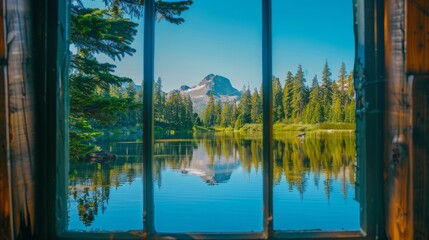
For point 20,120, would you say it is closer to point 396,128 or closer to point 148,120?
point 148,120

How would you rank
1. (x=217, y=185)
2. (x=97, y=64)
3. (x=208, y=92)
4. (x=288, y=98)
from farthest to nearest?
1. (x=208, y=92)
2. (x=217, y=185)
3. (x=288, y=98)
4. (x=97, y=64)

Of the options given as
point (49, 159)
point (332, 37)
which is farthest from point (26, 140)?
point (332, 37)

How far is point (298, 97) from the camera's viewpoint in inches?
694

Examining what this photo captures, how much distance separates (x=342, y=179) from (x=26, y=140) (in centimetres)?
2107

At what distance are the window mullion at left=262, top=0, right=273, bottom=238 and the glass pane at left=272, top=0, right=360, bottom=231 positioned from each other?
34.1ft

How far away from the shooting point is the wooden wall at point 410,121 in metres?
0.78

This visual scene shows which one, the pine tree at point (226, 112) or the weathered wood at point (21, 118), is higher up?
the pine tree at point (226, 112)

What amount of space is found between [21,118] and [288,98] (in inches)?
673

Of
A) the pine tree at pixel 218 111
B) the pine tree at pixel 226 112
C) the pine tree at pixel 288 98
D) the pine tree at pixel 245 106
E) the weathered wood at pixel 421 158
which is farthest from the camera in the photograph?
the pine tree at pixel 218 111

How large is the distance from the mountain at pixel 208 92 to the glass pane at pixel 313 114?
3.74 m

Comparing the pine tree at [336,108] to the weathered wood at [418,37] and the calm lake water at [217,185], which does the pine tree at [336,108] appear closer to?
the calm lake water at [217,185]

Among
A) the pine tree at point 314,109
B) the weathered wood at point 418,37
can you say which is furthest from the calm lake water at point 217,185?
the weathered wood at point 418,37

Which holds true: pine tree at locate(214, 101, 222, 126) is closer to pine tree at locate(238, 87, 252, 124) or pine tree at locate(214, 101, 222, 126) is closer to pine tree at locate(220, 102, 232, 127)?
pine tree at locate(220, 102, 232, 127)

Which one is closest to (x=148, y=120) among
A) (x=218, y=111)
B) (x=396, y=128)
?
(x=396, y=128)
